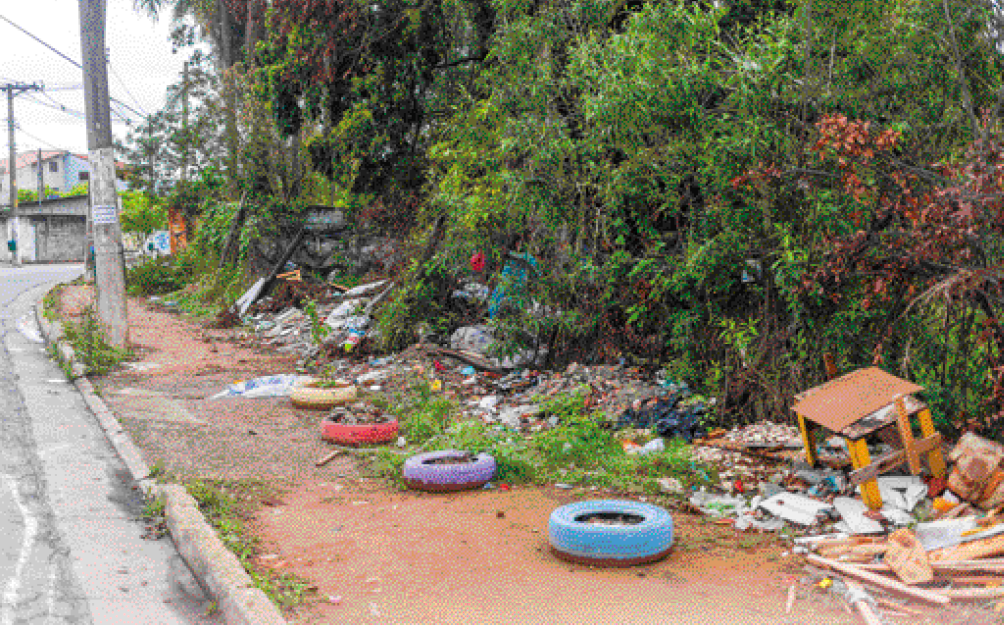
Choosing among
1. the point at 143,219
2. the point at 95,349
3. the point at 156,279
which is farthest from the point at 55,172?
the point at 95,349

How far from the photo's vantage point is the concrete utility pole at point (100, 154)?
1201 centimetres

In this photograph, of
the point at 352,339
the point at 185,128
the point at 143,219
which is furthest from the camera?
the point at 143,219

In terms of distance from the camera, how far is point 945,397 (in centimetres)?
648

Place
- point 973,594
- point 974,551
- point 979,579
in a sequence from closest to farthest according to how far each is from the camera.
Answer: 1. point 973,594
2. point 979,579
3. point 974,551

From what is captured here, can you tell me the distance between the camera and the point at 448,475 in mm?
6363

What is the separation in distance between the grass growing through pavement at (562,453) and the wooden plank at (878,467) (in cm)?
122

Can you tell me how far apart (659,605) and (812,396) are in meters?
2.36

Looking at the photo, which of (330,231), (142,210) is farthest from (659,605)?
(142,210)

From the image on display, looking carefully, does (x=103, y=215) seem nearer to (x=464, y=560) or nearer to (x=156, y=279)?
(x=464, y=560)

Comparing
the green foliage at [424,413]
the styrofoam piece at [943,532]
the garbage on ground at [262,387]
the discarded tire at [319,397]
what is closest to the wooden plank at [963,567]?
the styrofoam piece at [943,532]

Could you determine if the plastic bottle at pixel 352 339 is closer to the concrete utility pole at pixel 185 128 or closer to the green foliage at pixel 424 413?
the green foliage at pixel 424 413

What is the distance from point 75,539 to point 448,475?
8.36 ft

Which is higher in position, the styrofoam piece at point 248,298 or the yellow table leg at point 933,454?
the styrofoam piece at point 248,298

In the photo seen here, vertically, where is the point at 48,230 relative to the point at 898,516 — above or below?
above
